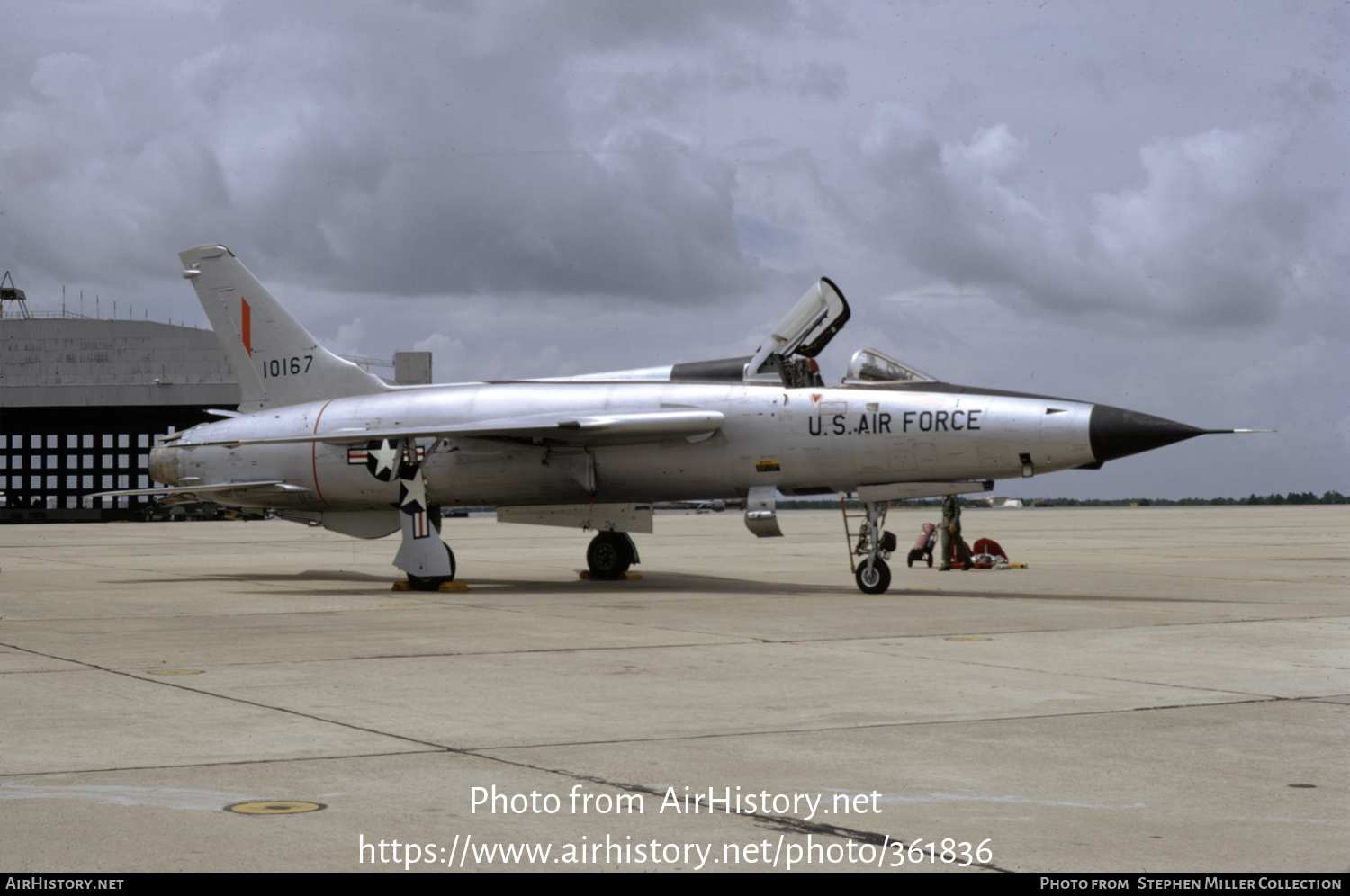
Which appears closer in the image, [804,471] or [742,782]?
[742,782]

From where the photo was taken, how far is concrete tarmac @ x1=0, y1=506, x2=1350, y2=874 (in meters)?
4.25

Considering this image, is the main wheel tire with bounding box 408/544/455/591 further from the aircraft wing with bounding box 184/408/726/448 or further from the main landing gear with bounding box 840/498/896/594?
the main landing gear with bounding box 840/498/896/594

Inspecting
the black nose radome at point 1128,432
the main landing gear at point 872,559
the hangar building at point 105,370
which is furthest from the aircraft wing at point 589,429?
the hangar building at point 105,370

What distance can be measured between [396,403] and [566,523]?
311cm

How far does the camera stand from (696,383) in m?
17.3

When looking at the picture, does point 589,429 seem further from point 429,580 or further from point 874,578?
point 874,578

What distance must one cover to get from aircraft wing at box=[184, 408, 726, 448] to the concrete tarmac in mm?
2801

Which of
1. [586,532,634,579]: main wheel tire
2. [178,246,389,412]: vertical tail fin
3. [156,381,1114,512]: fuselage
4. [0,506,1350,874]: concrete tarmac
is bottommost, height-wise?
[0,506,1350,874]: concrete tarmac

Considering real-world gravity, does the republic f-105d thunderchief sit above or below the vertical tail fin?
below

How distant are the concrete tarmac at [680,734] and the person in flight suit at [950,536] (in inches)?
254

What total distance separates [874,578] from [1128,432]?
3.46m

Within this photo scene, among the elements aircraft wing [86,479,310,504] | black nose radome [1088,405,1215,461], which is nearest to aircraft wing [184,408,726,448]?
aircraft wing [86,479,310,504]

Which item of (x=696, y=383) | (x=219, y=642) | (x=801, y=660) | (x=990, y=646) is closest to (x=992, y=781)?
(x=801, y=660)

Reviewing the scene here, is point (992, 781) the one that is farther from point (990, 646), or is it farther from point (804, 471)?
point (804, 471)
